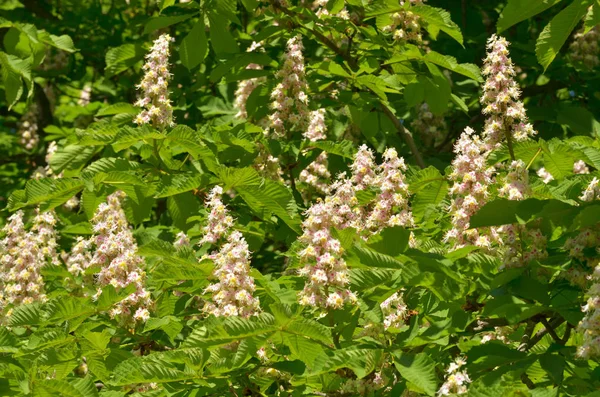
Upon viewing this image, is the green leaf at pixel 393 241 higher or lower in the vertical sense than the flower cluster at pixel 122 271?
higher

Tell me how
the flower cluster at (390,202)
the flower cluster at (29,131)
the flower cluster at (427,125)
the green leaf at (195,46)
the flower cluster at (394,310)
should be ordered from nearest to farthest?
1. the flower cluster at (394,310)
2. the flower cluster at (390,202)
3. the green leaf at (195,46)
4. the flower cluster at (427,125)
5. the flower cluster at (29,131)

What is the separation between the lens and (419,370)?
125 inches

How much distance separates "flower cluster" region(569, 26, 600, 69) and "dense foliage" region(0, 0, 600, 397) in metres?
0.96

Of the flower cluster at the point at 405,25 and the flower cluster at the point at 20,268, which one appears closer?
the flower cluster at the point at 20,268

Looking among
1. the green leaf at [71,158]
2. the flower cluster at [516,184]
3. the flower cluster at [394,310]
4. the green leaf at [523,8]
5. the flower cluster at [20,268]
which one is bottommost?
the flower cluster at [20,268]

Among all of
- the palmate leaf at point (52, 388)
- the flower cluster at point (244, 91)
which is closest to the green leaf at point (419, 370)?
the palmate leaf at point (52, 388)

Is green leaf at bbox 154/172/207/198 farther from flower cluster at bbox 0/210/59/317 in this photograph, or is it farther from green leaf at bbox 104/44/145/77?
green leaf at bbox 104/44/145/77

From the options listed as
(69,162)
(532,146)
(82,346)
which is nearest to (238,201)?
(69,162)

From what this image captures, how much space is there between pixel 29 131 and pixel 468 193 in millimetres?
7037

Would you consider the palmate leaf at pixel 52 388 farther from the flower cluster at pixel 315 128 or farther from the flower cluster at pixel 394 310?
the flower cluster at pixel 315 128

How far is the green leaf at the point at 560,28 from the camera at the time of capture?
3469mm

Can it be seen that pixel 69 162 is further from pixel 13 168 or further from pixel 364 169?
pixel 13 168

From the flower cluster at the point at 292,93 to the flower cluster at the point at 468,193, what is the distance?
6.68ft

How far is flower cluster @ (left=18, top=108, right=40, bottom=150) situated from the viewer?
980cm
